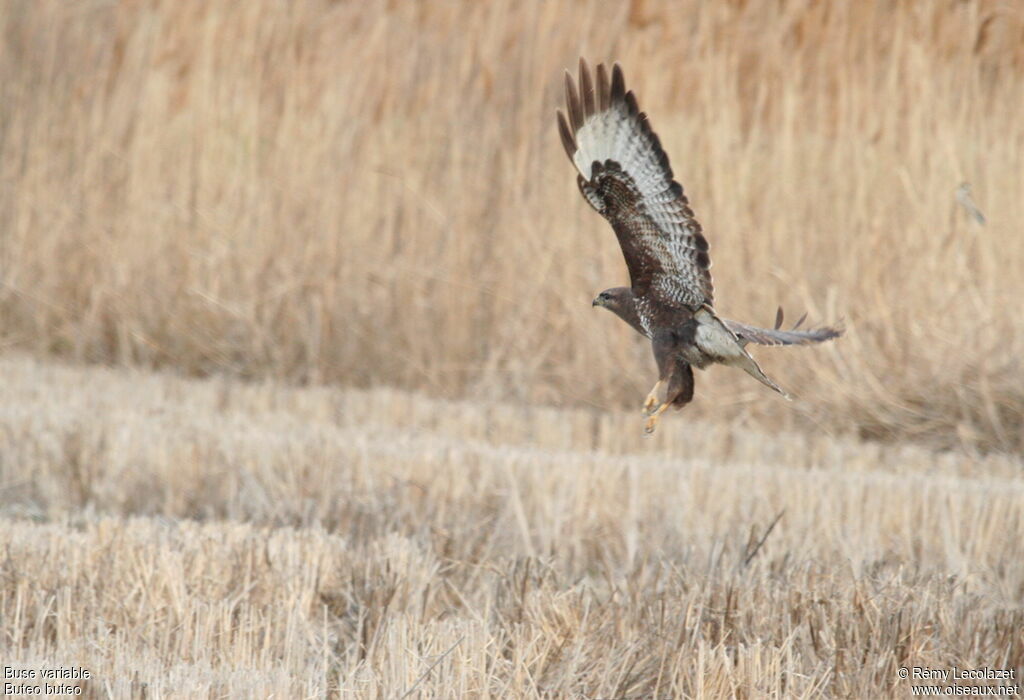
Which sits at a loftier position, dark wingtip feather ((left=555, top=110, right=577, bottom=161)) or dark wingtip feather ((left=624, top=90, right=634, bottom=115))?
dark wingtip feather ((left=624, top=90, right=634, bottom=115))

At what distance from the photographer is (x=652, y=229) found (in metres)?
3.13

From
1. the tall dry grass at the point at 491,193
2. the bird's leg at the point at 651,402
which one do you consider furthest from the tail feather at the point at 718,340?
the tall dry grass at the point at 491,193

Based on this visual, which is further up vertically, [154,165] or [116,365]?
[154,165]

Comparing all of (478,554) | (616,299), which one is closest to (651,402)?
(616,299)

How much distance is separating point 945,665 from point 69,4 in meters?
6.53

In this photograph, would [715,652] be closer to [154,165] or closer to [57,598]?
[57,598]

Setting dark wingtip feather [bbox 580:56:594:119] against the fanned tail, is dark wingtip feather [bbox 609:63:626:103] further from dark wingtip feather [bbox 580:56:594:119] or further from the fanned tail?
the fanned tail

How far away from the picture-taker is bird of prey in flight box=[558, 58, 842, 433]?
3.09 metres

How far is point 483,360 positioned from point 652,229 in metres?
3.80

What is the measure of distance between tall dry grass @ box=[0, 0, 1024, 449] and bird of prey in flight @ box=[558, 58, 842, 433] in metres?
3.02

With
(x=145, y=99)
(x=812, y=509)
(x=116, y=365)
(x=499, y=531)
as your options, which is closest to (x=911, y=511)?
(x=812, y=509)

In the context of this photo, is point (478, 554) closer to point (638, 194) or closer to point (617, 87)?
point (638, 194)

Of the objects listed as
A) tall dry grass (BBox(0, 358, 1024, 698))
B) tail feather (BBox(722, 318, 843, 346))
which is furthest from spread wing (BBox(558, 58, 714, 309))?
tall dry grass (BBox(0, 358, 1024, 698))

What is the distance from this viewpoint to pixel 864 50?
6.67 m
